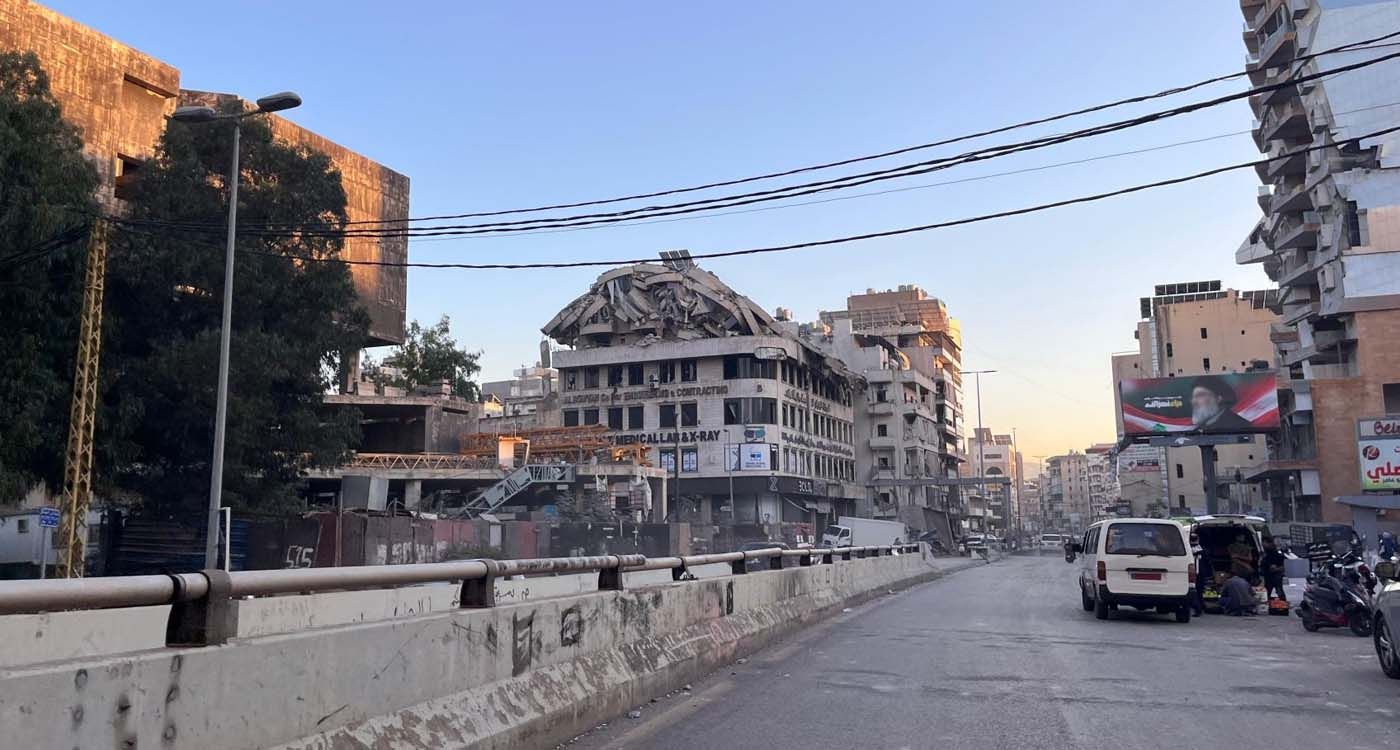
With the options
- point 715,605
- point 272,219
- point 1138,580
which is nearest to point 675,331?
point 272,219

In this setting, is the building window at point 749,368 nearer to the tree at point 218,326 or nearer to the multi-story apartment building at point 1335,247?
the multi-story apartment building at point 1335,247

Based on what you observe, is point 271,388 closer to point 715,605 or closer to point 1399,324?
point 715,605

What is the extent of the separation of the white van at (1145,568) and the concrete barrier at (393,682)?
9361mm

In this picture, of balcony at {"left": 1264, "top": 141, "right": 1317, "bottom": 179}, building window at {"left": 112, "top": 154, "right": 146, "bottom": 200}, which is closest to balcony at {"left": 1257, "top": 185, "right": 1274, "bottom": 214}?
balcony at {"left": 1264, "top": 141, "right": 1317, "bottom": 179}

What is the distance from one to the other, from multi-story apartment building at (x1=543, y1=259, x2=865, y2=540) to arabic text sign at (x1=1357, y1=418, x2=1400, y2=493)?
3222 centimetres

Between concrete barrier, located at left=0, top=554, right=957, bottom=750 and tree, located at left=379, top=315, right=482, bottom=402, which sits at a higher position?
tree, located at left=379, top=315, right=482, bottom=402

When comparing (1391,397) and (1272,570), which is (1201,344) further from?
(1272,570)

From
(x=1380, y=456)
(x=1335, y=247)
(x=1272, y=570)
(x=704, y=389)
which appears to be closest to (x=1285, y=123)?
(x=1335, y=247)

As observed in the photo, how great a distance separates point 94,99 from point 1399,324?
223 ft

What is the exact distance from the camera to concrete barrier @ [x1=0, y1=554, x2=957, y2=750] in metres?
3.57

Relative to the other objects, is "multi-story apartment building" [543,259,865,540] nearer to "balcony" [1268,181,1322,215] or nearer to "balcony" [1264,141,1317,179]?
"balcony" [1268,181,1322,215]

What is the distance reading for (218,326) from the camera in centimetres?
2814

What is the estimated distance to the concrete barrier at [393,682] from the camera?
3.57 metres

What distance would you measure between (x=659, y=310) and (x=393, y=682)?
7203 cm
